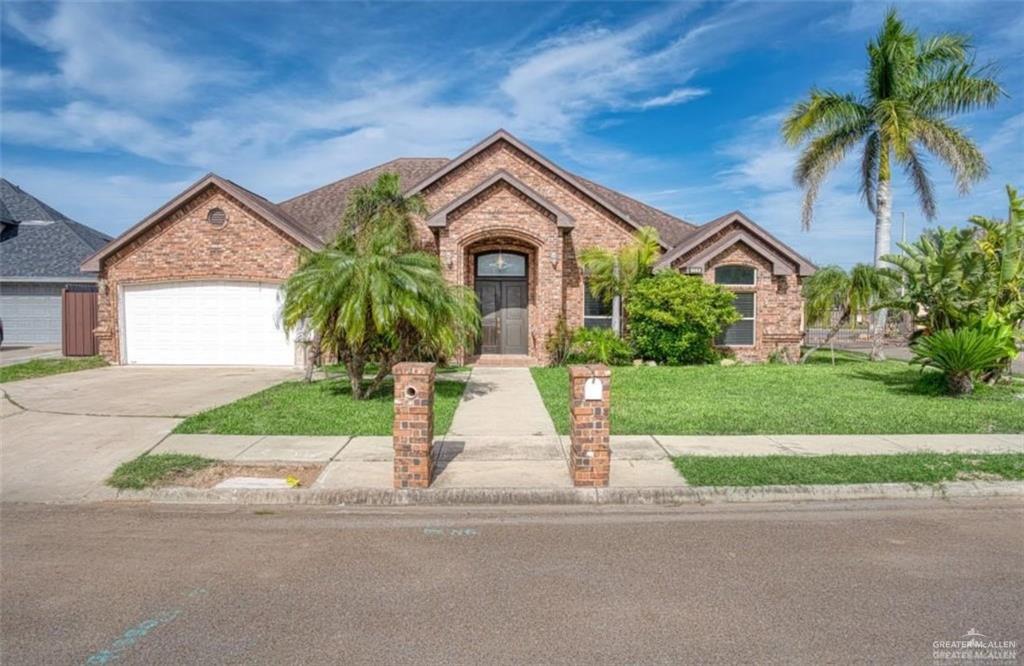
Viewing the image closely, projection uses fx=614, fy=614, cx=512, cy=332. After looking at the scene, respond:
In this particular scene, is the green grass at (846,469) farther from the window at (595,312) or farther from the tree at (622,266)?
the window at (595,312)

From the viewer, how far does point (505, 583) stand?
432 centimetres

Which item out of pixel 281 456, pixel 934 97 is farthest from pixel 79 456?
pixel 934 97

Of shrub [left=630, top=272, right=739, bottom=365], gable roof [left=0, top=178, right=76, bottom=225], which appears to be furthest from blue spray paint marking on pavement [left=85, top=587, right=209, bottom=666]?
gable roof [left=0, top=178, right=76, bottom=225]

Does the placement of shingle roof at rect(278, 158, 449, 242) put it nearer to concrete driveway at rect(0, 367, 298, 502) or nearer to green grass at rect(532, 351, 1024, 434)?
concrete driveway at rect(0, 367, 298, 502)

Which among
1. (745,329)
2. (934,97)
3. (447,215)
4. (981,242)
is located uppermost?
(934,97)

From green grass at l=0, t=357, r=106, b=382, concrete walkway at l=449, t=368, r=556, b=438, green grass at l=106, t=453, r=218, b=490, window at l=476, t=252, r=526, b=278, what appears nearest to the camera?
green grass at l=106, t=453, r=218, b=490

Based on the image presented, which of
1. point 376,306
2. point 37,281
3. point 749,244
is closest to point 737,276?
point 749,244

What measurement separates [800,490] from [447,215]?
1228 cm

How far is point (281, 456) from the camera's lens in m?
7.28

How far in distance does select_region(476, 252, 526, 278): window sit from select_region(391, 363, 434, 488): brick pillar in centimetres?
1205

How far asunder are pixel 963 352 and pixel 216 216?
56.8 ft

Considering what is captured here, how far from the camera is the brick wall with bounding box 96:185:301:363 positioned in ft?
54.1

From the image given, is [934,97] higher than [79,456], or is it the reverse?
[934,97]

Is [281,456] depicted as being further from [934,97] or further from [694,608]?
[934,97]
